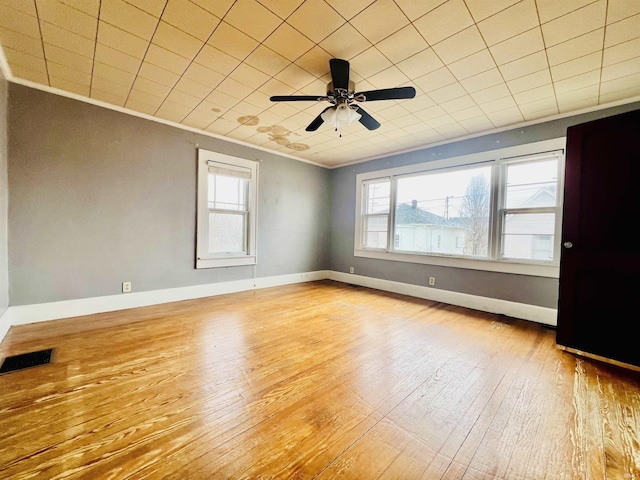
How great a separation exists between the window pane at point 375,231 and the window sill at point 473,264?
17cm

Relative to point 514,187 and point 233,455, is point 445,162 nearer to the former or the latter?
point 514,187

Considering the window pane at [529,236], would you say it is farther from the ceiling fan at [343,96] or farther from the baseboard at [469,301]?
the ceiling fan at [343,96]

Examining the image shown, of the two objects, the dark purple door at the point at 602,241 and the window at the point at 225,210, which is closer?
the dark purple door at the point at 602,241

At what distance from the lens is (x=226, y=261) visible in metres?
4.38

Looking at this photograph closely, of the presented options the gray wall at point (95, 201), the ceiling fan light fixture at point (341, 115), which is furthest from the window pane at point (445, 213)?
the gray wall at point (95, 201)

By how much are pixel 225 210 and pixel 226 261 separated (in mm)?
871

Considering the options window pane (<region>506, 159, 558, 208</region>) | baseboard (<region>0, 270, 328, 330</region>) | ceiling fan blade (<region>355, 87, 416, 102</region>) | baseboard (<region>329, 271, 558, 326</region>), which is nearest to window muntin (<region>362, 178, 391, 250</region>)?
baseboard (<region>329, 271, 558, 326</region>)

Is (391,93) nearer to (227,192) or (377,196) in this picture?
(377,196)

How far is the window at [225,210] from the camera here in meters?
4.09

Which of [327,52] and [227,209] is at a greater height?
[327,52]

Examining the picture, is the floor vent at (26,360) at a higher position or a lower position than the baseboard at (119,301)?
lower

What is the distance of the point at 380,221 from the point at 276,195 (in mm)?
2122

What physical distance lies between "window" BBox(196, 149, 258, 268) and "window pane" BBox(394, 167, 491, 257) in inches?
107

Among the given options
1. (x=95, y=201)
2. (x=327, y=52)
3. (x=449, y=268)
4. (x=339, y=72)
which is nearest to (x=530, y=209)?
(x=449, y=268)
